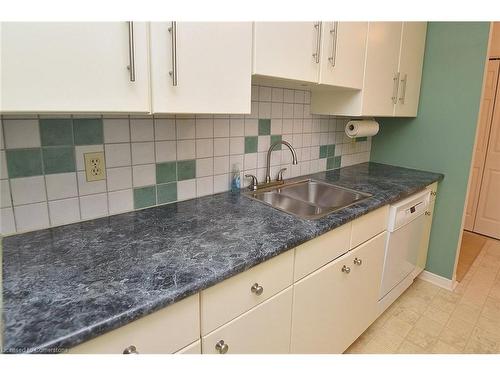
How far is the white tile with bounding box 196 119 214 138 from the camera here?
1377 mm

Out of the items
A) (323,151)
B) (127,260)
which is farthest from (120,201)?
(323,151)

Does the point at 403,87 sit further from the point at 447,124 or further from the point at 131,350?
the point at 131,350

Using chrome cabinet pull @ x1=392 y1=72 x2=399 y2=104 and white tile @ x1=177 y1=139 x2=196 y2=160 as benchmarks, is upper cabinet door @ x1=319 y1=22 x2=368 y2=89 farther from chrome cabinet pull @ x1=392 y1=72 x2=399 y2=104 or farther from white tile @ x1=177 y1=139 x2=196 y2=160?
white tile @ x1=177 y1=139 x2=196 y2=160

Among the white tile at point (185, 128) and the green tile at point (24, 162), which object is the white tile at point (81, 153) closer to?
the green tile at point (24, 162)

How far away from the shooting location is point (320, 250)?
119 centimetres

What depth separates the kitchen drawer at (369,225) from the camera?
138 cm

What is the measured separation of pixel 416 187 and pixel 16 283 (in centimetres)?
190

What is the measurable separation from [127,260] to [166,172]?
20.6 inches

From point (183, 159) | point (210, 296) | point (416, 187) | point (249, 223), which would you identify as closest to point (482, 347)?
point (416, 187)

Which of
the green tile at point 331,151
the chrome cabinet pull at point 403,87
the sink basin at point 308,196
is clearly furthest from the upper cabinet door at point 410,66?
the sink basin at point 308,196

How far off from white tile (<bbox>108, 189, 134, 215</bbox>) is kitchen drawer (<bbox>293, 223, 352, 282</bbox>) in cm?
69

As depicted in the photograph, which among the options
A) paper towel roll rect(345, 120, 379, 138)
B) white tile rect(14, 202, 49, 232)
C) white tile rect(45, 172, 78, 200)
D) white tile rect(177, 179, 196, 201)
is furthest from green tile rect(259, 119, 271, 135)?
white tile rect(14, 202, 49, 232)

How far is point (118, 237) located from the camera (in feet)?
3.34
